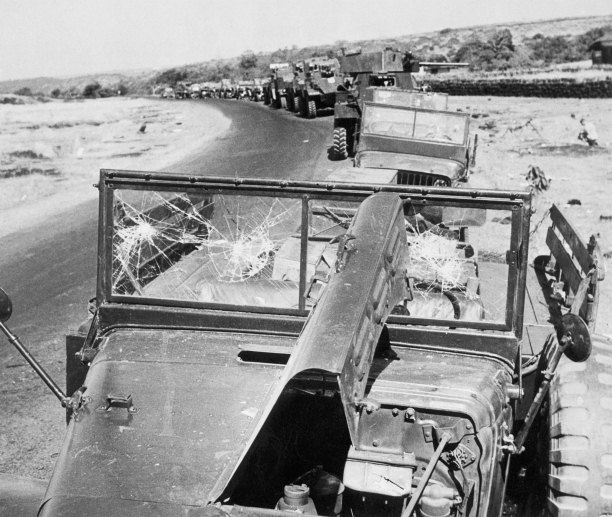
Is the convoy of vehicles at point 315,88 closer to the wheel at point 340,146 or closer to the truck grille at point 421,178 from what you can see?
the wheel at point 340,146

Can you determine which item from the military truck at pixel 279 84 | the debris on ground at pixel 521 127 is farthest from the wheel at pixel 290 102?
the debris on ground at pixel 521 127

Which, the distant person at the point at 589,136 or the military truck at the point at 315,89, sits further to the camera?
the military truck at the point at 315,89

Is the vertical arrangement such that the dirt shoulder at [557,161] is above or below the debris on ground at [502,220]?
above

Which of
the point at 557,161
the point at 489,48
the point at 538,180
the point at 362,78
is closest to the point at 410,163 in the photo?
the point at 538,180

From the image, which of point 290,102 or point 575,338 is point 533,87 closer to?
point 290,102

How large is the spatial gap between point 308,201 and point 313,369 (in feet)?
4.85

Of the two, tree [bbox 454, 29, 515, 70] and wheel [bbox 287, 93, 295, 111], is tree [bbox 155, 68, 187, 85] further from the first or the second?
wheel [bbox 287, 93, 295, 111]

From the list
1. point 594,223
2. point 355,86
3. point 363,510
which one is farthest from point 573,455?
point 355,86

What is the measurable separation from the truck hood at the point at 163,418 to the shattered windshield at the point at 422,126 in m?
8.92

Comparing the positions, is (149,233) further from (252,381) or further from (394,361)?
(394,361)

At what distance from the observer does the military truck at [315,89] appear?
29547 mm

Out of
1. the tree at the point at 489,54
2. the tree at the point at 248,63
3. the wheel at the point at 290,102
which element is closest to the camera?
the wheel at the point at 290,102

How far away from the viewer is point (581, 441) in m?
3.24

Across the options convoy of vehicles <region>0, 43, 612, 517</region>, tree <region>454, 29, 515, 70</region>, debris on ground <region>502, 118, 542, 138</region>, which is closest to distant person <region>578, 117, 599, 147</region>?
debris on ground <region>502, 118, 542, 138</region>
